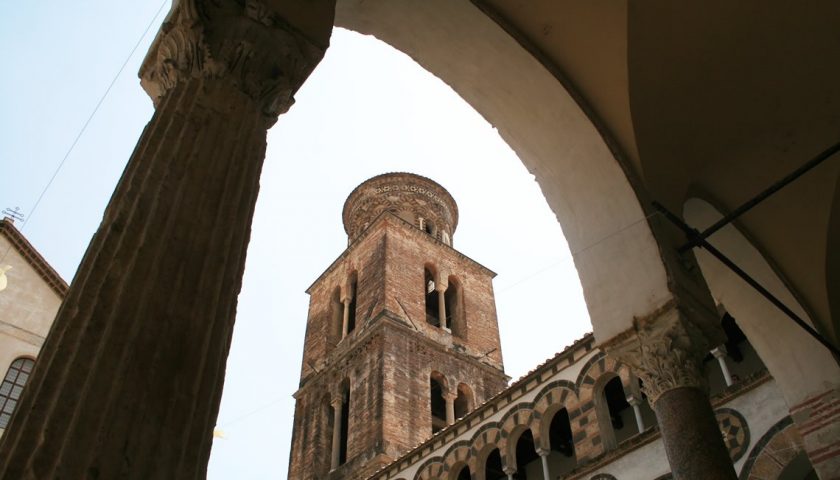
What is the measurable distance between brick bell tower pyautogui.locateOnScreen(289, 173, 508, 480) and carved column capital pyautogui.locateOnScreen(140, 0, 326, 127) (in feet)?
50.7

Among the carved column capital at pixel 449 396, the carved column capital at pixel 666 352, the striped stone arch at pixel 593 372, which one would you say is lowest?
the carved column capital at pixel 666 352

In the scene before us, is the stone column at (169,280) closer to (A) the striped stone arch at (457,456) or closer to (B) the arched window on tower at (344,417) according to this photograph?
(A) the striped stone arch at (457,456)

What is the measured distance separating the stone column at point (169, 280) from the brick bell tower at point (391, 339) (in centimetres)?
1560

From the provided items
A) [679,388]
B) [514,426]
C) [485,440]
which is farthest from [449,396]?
[679,388]

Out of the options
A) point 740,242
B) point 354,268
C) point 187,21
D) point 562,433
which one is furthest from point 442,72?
point 354,268

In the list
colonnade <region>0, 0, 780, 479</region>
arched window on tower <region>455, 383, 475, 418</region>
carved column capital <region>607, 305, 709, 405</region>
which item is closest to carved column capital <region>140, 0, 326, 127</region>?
colonnade <region>0, 0, 780, 479</region>

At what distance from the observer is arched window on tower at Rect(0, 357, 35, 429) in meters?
10.1

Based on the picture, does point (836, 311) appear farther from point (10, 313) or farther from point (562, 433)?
point (10, 313)

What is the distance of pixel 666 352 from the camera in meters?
3.83

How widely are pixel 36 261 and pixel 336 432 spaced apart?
10657 millimetres

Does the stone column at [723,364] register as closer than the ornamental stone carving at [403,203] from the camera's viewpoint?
Yes

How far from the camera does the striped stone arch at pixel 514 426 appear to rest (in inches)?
422

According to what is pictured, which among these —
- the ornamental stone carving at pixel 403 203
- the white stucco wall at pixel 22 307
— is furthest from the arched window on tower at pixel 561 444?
the ornamental stone carving at pixel 403 203

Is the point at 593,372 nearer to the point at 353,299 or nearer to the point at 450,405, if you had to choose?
the point at 450,405
